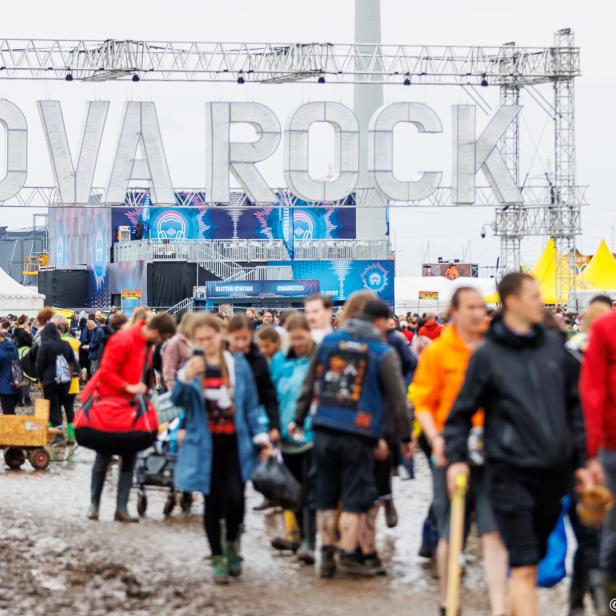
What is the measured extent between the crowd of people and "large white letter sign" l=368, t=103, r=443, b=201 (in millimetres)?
28866

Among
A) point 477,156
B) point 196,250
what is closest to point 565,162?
point 477,156

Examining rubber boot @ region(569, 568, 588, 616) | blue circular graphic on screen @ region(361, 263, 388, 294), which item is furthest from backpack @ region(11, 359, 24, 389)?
blue circular graphic on screen @ region(361, 263, 388, 294)

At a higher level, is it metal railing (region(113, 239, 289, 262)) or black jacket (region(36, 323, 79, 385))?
metal railing (region(113, 239, 289, 262))

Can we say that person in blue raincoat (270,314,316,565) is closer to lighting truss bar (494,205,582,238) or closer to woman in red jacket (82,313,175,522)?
woman in red jacket (82,313,175,522)

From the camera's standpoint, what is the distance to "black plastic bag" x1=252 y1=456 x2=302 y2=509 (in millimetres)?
10133

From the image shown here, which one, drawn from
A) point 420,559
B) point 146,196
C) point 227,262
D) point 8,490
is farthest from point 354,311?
point 146,196

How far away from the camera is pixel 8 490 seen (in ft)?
49.3

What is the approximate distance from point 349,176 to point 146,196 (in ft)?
138

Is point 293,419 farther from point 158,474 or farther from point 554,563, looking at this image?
point 554,563

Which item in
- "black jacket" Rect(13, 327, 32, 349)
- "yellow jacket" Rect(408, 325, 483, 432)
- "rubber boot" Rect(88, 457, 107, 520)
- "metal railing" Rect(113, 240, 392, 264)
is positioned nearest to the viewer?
"yellow jacket" Rect(408, 325, 483, 432)

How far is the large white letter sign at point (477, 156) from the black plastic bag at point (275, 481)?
3284 centimetres

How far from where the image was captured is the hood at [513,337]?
709 cm

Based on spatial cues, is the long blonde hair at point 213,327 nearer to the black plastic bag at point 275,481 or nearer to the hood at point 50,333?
the black plastic bag at point 275,481

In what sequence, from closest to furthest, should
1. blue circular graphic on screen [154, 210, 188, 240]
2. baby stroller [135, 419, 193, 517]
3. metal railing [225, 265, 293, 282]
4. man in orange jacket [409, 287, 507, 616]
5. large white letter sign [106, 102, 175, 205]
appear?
man in orange jacket [409, 287, 507, 616] → baby stroller [135, 419, 193, 517] → large white letter sign [106, 102, 175, 205] → metal railing [225, 265, 293, 282] → blue circular graphic on screen [154, 210, 188, 240]
